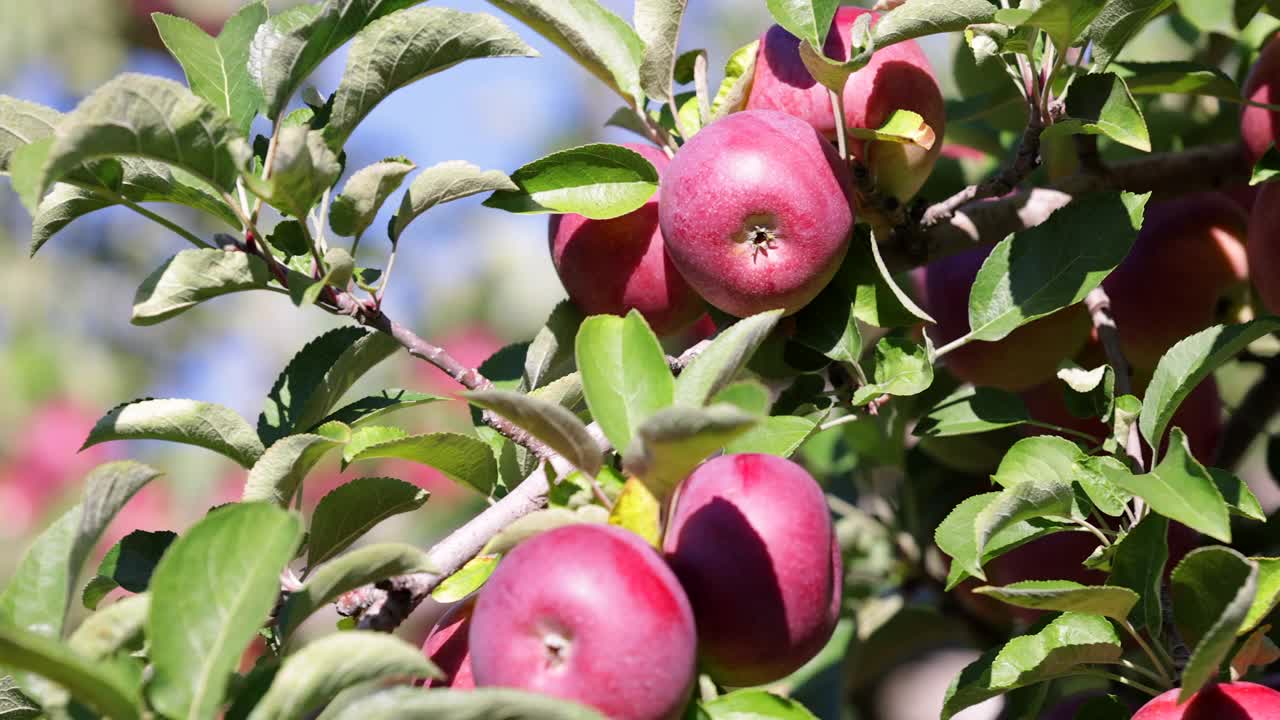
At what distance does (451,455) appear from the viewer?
3.26 feet

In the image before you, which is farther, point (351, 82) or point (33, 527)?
point (33, 527)

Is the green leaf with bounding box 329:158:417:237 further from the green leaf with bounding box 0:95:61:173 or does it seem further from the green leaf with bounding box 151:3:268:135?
the green leaf with bounding box 0:95:61:173

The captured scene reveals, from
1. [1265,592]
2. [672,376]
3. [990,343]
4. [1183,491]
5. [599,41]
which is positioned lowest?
[990,343]

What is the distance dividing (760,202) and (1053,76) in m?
0.29

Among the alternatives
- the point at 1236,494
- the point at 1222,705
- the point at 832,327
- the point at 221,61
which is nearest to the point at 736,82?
the point at 832,327

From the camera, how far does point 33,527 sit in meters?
3.37

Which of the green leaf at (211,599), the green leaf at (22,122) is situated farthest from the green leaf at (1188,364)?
the green leaf at (22,122)

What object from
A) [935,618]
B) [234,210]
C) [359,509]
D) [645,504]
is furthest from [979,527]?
[935,618]

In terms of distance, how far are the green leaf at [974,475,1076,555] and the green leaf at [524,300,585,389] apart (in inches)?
16.8

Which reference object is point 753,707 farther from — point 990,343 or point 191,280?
point 990,343

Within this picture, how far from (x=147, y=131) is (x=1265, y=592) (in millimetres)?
866

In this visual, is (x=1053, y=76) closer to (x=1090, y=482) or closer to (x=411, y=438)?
(x=1090, y=482)

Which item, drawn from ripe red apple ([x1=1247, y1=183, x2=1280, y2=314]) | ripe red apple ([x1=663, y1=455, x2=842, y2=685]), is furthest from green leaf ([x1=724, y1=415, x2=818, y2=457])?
ripe red apple ([x1=1247, y1=183, x2=1280, y2=314])

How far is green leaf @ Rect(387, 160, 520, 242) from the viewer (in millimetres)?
986
